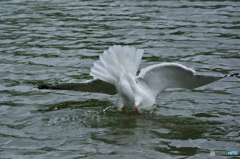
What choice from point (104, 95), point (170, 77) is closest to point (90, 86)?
point (104, 95)

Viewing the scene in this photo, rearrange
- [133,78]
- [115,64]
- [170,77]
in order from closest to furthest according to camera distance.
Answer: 1. [115,64]
2. [133,78]
3. [170,77]

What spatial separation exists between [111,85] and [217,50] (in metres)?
3.63

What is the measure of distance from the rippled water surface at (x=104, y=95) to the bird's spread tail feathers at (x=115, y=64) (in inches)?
30.5

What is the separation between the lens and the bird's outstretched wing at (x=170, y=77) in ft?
23.5

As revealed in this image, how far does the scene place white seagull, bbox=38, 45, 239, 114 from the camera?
6898 millimetres

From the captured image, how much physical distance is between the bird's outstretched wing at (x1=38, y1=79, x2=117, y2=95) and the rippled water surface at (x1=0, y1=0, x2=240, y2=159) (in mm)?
296

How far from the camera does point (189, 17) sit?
1316cm

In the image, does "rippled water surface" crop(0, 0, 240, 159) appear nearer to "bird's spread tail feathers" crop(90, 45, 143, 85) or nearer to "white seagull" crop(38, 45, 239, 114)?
"white seagull" crop(38, 45, 239, 114)

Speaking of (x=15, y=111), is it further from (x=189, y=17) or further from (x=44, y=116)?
(x=189, y=17)

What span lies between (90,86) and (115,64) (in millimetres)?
937

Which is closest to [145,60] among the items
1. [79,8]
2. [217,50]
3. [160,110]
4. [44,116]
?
[217,50]

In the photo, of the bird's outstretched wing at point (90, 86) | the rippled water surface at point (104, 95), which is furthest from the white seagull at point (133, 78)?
the rippled water surface at point (104, 95)

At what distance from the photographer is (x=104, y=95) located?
8.47m

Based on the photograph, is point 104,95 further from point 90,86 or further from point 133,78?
point 133,78
